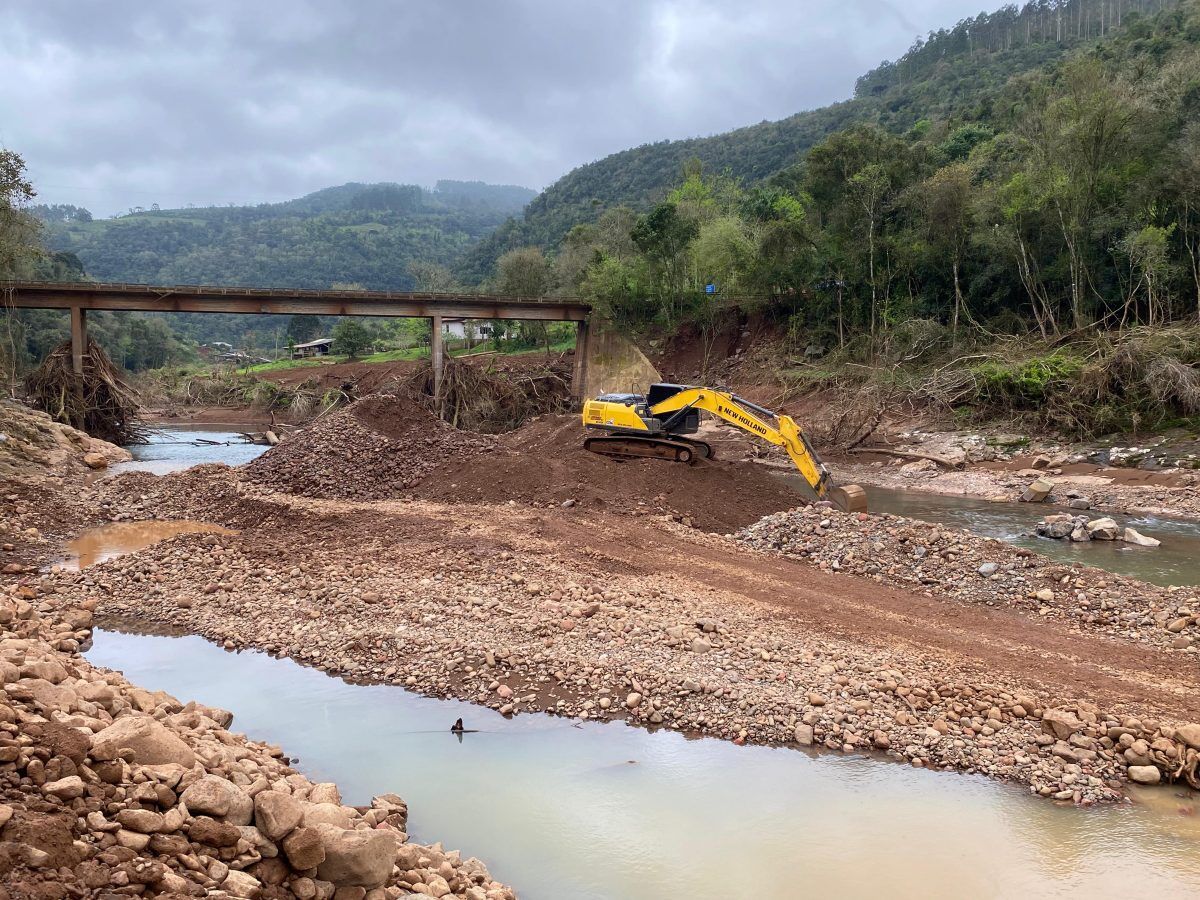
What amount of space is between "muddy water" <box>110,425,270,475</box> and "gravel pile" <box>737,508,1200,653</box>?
1958 centimetres

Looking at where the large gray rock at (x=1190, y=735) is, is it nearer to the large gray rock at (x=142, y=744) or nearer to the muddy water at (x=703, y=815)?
the muddy water at (x=703, y=815)

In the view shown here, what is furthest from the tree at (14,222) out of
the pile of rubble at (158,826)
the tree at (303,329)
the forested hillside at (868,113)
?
the forested hillside at (868,113)

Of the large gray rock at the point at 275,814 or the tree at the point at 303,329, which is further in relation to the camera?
the tree at the point at 303,329

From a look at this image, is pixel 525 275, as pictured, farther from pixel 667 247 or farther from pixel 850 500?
pixel 850 500

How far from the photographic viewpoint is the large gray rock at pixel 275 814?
15.7ft

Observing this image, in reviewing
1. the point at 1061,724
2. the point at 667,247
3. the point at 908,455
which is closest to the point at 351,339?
the point at 667,247

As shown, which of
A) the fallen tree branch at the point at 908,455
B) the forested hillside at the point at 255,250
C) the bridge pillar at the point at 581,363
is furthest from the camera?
the forested hillside at the point at 255,250

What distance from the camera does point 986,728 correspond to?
8148 millimetres

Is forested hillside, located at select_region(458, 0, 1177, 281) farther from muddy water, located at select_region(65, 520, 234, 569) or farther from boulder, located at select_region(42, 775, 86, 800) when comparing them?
boulder, located at select_region(42, 775, 86, 800)

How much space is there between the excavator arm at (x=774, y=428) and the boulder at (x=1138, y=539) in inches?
196

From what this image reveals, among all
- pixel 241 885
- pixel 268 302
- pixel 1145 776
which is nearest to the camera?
pixel 241 885

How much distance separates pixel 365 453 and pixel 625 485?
21.9 ft

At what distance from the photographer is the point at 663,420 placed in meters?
19.9

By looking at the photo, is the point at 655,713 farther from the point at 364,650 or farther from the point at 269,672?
the point at 269,672
